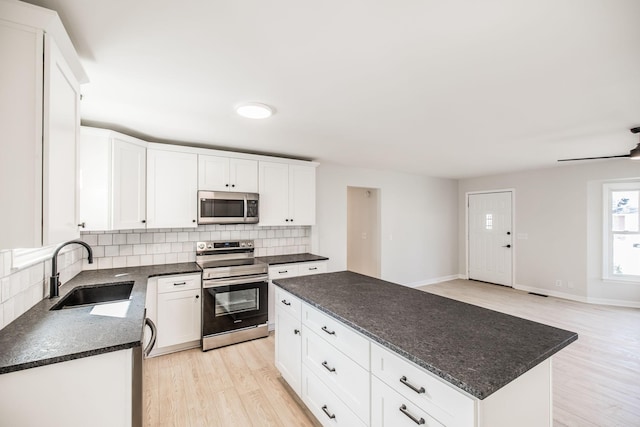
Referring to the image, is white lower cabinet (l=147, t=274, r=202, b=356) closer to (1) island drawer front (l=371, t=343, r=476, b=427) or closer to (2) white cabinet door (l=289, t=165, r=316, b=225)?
(2) white cabinet door (l=289, t=165, r=316, b=225)

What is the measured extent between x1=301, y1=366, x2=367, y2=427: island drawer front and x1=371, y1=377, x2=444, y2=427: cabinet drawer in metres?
0.17

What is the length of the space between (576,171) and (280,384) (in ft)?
19.3

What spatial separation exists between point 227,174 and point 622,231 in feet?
20.7

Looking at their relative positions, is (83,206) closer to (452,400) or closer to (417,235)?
(452,400)

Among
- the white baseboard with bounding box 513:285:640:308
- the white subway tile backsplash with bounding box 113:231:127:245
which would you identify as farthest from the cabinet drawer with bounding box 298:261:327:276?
the white baseboard with bounding box 513:285:640:308

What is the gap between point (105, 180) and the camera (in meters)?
2.64

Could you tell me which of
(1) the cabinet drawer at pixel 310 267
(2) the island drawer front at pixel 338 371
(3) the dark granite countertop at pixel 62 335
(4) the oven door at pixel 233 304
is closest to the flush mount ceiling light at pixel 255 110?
(3) the dark granite countertop at pixel 62 335

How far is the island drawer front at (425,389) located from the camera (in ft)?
3.39

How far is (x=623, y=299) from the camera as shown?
15.0 ft

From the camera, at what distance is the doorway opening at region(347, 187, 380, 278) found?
5.59m

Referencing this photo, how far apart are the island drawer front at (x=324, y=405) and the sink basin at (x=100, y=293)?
1668 mm

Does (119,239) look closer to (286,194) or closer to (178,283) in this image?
(178,283)

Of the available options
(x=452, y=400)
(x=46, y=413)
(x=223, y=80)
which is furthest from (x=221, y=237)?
(x=452, y=400)

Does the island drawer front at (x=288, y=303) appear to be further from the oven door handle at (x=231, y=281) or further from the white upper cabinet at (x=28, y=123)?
the white upper cabinet at (x=28, y=123)
